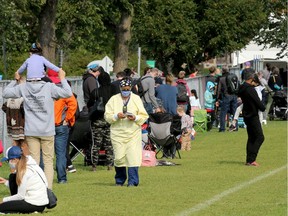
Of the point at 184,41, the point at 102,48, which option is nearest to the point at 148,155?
the point at 184,41

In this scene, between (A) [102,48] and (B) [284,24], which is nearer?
(B) [284,24]

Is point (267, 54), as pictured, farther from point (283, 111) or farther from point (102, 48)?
point (283, 111)

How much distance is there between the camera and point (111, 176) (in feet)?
69.4

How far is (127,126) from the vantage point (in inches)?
736

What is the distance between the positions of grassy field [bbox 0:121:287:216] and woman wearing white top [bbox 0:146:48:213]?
0.91ft

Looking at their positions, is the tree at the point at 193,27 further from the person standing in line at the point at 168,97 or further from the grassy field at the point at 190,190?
the grassy field at the point at 190,190

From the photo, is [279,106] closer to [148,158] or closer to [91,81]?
[148,158]

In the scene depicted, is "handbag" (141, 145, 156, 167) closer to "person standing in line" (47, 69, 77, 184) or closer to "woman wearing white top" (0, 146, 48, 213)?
"person standing in line" (47, 69, 77, 184)

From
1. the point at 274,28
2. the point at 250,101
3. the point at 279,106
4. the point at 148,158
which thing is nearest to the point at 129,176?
the point at 148,158

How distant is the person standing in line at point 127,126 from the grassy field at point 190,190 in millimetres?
392

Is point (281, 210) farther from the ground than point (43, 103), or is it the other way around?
point (43, 103)

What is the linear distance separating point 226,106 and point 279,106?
7.72 m

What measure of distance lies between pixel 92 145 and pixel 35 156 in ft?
17.9

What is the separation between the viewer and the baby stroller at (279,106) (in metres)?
42.5
